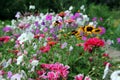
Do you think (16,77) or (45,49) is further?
(45,49)

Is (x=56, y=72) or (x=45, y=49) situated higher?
(x=45, y=49)

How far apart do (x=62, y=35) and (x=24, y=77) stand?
2.03m

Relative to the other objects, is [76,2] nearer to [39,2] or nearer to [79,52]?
[39,2]

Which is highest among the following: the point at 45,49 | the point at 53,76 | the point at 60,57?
the point at 45,49

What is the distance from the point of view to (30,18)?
24.4ft

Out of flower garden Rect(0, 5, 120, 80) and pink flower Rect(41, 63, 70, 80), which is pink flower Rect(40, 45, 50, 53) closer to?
flower garden Rect(0, 5, 120, 80)

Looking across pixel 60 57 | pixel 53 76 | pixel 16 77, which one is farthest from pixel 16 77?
pixel 60 57

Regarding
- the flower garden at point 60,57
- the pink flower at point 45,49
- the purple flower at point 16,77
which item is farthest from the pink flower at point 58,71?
the pink flower at point 45,49

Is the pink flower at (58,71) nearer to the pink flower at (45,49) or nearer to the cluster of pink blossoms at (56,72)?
the cluster of pink blossoms at (56,72)

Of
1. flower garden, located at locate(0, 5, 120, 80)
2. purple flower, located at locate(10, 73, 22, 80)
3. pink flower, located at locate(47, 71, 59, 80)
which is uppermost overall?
flower garden, located at locate(0, 5, 120, 80)

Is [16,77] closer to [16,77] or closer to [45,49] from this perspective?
[16,77]

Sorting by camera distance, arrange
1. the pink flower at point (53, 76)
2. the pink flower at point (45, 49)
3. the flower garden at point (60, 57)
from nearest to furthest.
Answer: the pink flower at point (53, 76), the flower garden at point (60, 57), the pink flower at point (45, 49)

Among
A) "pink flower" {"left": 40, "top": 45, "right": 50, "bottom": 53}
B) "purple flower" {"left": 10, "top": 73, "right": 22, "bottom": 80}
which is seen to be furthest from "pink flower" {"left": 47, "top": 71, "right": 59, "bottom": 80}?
"pink flower" {"left": 40, "top": 45, "right": 50, "bottom": 53}

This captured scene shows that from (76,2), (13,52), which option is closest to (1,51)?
(13,52)
